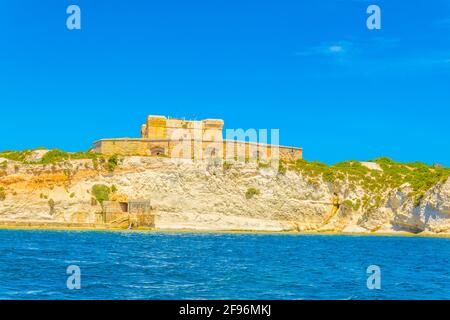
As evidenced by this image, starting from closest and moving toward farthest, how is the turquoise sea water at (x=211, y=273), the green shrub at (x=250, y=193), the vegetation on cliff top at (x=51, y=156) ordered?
1. the turquoise sea water at (x=211, y=273)
2. the vegetation on cliff top at (x=51, y=156)
3. the green shrub at (x=250, y=193)

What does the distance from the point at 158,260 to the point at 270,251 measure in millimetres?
10645

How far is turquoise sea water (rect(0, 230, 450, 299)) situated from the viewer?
19.8m

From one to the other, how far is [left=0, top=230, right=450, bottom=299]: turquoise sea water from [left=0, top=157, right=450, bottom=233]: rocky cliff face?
1241 inches

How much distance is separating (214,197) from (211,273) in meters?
49.3

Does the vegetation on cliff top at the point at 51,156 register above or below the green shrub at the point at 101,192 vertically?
above

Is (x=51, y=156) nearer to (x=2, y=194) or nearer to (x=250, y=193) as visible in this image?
(x=2, y=194)

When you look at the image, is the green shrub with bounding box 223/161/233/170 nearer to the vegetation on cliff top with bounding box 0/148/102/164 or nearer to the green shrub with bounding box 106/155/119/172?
the green shrub with bounding box 106/155/119/172

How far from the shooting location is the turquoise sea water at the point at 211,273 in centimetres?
1978

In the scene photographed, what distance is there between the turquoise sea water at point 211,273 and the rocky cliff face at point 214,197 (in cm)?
3151

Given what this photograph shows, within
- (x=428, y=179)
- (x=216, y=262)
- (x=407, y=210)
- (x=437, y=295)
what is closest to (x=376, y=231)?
(x=407, y=210)

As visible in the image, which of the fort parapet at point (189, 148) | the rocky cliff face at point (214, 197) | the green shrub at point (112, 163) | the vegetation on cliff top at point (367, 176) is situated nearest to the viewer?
the rocky cliff face at point (214, 197)

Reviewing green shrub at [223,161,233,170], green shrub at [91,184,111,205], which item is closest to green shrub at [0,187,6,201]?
green shrub at [91,184,111,205]

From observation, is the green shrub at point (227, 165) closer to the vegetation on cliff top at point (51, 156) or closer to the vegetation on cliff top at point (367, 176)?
the vegetation on cliff top at point (367, 176)

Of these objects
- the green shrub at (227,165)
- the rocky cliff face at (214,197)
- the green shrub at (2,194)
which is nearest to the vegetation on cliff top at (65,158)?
the rocky cliff face at (214,197)
